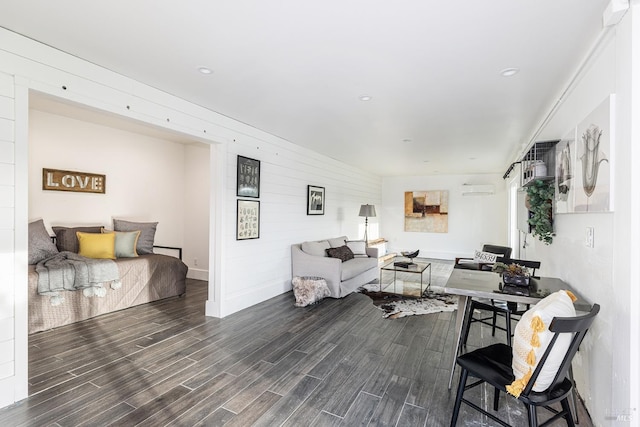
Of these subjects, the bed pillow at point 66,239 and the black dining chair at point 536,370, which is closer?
the black dining chair at point 536,370

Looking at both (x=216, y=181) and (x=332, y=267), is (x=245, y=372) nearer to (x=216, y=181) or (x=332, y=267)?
(x=216, y=181)

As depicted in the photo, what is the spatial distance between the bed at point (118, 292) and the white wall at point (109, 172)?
1.59 feet

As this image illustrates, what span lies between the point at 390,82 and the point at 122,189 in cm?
467

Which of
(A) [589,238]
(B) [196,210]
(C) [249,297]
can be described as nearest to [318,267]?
(C) [249,297]

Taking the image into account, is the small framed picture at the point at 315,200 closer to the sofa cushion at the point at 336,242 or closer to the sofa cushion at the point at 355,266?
the sofa cushion at the point at 336,242

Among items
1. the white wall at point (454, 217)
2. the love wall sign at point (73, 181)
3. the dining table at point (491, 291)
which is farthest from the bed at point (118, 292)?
the white wall at point (454, 217)

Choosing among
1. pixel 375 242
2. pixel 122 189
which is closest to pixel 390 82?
pixel 122 189

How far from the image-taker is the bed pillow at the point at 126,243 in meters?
4.66

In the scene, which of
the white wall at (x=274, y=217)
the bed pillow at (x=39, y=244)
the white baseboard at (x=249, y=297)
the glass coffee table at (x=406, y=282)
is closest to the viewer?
the bed pillow at (x=39, y=244)

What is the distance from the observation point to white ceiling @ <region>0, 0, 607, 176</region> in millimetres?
1888

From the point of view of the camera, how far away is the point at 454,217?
920cm

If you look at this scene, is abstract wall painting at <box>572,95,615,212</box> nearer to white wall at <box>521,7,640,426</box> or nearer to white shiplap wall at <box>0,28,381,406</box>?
white wall at <box>521,7,640,426</box>

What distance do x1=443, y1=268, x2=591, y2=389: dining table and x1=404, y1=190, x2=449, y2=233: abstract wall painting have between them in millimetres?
6716

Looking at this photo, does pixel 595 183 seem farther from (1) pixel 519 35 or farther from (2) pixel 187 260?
(2) pixel 187 260
